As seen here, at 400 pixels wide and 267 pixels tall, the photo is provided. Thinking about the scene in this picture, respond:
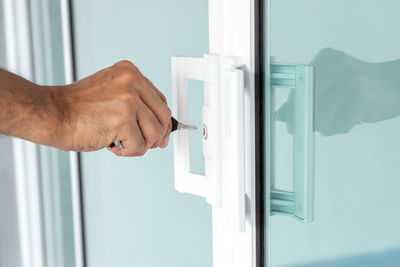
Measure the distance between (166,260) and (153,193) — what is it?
129 mm

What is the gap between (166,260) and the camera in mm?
1097

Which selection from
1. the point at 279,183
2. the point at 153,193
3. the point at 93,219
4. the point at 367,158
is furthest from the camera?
the point at 93,219

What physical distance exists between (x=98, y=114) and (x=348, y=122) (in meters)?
0.28

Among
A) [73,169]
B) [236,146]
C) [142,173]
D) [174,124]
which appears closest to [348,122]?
[236,146]

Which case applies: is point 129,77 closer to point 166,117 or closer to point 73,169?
point 166,117

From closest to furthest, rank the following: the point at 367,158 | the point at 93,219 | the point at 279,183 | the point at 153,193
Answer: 1. the point at 367,158
2. the point at 279,183
3. the point at 153,193
4. the point at 93,219

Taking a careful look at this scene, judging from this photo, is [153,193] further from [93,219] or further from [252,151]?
[252,151]

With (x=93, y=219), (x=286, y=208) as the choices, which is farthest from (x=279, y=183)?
(x=93, y=219)

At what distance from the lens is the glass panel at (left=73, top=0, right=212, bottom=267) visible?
977 mm

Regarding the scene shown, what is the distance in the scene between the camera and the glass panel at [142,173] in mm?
977

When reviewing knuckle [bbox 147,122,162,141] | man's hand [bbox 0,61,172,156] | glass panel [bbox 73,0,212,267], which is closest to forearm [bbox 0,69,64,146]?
man's hand [bbox 0,61,172,156]

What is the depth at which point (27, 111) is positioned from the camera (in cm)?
66

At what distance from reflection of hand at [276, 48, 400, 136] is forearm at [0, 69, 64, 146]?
11.6 inches

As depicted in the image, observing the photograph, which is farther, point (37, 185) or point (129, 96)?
point (37, 185)
